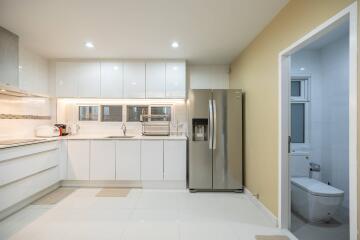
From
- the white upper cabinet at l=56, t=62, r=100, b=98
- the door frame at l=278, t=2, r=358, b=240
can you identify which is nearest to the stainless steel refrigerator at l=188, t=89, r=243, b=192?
the door frame at l=278, t=2, r=358, b=240

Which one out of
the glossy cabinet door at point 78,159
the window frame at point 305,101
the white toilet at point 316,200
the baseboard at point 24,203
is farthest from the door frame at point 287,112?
the baseboard at point 24,203

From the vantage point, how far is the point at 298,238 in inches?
84.3

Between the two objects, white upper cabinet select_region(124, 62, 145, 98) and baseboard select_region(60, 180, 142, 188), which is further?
white upper cabinet select_region(124, 62, 145, 98)

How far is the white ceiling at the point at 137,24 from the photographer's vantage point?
6.92ft

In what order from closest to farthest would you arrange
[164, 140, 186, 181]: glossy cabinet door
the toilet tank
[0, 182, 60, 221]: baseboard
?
[0, 182, 60, 221]: baseboard
the toilet tank
[164, 140, 186, 181]: glossy cabinet door

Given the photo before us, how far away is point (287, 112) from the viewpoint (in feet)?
7.28

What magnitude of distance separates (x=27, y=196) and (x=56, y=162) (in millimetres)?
749

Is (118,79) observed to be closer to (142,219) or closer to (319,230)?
(142,219)

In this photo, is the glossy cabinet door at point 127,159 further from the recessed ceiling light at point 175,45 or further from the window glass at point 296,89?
the window glass at point 296,89

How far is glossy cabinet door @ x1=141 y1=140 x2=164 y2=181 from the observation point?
11.6 feet

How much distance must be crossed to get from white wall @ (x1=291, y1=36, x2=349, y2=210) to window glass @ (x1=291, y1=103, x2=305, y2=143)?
130 millimetres

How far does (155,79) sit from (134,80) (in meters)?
0.41

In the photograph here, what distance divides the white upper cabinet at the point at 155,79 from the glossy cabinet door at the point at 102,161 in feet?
3.90

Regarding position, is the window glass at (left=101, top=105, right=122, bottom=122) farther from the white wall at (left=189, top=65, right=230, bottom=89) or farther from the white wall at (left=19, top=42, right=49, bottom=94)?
the white wall at (left=189, top=65, right=230, bottom=89)
